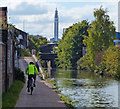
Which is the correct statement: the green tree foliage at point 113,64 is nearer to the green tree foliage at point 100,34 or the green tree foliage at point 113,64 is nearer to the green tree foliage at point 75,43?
the green tree foliage at point 100,34

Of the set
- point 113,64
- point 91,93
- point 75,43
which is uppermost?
point 75,43

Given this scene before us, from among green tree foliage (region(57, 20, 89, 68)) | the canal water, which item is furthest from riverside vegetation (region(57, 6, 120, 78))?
the canal water

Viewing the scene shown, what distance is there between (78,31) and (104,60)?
32.8 meters

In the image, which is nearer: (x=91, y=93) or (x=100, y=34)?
(x=91, y=93)

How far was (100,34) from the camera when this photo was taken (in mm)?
73875

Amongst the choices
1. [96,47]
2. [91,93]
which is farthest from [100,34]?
[91,93]

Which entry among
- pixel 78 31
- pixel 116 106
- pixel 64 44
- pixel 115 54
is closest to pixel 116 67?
pixel 115 54

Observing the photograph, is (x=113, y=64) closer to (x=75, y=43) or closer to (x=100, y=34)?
(x=100, y=34)

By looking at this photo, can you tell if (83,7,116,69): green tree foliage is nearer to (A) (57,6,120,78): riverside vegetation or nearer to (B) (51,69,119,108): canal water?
(A) (57,6,120,78): riverside vegetation

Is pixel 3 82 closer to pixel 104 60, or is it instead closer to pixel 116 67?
pixel 116 67

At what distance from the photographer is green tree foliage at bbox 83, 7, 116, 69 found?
7369 cm

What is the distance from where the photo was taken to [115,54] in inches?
2253

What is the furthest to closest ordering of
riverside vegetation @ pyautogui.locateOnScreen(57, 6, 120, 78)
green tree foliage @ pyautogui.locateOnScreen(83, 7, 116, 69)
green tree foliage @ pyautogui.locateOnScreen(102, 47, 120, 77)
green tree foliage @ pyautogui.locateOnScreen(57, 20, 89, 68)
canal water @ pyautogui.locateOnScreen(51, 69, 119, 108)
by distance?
1. green tree foliage @ pyautogui.locateOnScreen(57, 20, 89, 68)
2. green tree foliage @ pyautogui.locateOnScreen(83, 7, 116, 69)
3. riverside vegetation @ pyautogui.locateOnScreen(57, 6, 120, 78)
4. green tree foliage @ pyautogui.locateOnScreen(102, 47, 120, 77)
5. canal water @ pyautogui.locateOnScreen(51, 69, 119, 108)

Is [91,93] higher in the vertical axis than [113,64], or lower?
lower
